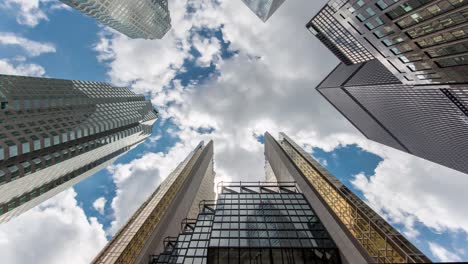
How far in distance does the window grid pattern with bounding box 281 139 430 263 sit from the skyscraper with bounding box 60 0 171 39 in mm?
148986

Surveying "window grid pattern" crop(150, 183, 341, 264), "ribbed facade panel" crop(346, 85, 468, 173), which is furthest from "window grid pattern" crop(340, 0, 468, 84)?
"ribbed facade panel" crop(346, 85, 468, 173)

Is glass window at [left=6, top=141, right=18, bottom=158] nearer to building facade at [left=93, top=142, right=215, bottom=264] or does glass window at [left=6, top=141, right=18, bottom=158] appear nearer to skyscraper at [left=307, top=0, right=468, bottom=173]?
building facade at [left=93, top=142, right=215, bottom=264]

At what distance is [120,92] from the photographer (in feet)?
568

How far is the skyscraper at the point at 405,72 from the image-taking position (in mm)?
40312

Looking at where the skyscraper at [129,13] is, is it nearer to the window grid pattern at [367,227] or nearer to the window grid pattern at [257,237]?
the window grid pattern at [257,237]

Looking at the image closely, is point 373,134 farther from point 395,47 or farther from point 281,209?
point 281,209

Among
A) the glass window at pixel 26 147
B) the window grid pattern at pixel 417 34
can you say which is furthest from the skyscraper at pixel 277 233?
the glass window at pixel 26 147

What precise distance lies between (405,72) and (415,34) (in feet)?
52.7

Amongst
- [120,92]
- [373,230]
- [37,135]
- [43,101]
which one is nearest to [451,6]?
[373,230]

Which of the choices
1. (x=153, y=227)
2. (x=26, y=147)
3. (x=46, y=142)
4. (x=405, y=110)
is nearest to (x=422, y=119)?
(x=405, y=110)

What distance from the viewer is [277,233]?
3481 cm

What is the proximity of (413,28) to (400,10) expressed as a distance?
4.08 meters

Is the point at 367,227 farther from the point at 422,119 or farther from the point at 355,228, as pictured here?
the point at 422,119

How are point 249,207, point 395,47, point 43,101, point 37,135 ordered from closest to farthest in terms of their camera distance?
point 249,207 < point 395,47 < point 37,135 < point 43,101
